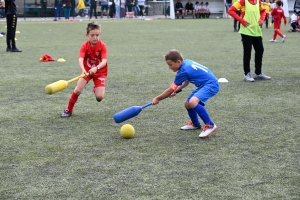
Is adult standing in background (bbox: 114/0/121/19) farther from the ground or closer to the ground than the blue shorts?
farther from the ground

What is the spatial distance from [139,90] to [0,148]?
13.3 feet

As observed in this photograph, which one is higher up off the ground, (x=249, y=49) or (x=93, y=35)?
(x=93, y=35)

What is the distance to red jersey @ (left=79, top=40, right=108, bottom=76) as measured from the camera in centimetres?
790

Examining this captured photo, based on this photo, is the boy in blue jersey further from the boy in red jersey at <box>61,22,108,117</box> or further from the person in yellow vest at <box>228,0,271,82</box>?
the person in yellow vest at <box>228,0,271,82</box>

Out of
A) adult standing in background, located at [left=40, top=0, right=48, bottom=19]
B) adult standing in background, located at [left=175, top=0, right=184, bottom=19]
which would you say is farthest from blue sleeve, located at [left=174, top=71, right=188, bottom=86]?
adult standing in background, located at [left=40, top=0, right=48, bottom=19]

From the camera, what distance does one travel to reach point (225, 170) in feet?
17.0

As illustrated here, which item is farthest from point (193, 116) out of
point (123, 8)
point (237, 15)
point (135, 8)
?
point (135, 8)

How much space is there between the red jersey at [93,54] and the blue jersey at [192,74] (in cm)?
170

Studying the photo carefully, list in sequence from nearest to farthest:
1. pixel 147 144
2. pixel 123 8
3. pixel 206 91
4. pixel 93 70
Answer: pixel 147 144
pixel 206 91
pixel 93 70
pixel 123 8

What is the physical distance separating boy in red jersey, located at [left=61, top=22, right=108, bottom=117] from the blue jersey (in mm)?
1495

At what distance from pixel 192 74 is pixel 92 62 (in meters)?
1.97

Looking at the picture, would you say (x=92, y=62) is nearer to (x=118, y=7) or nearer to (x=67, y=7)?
(x=67, y=7)

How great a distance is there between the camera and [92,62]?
804 cm

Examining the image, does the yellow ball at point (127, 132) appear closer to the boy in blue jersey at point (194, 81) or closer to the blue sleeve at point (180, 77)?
the boy in blue jersey at point (194, 81)
